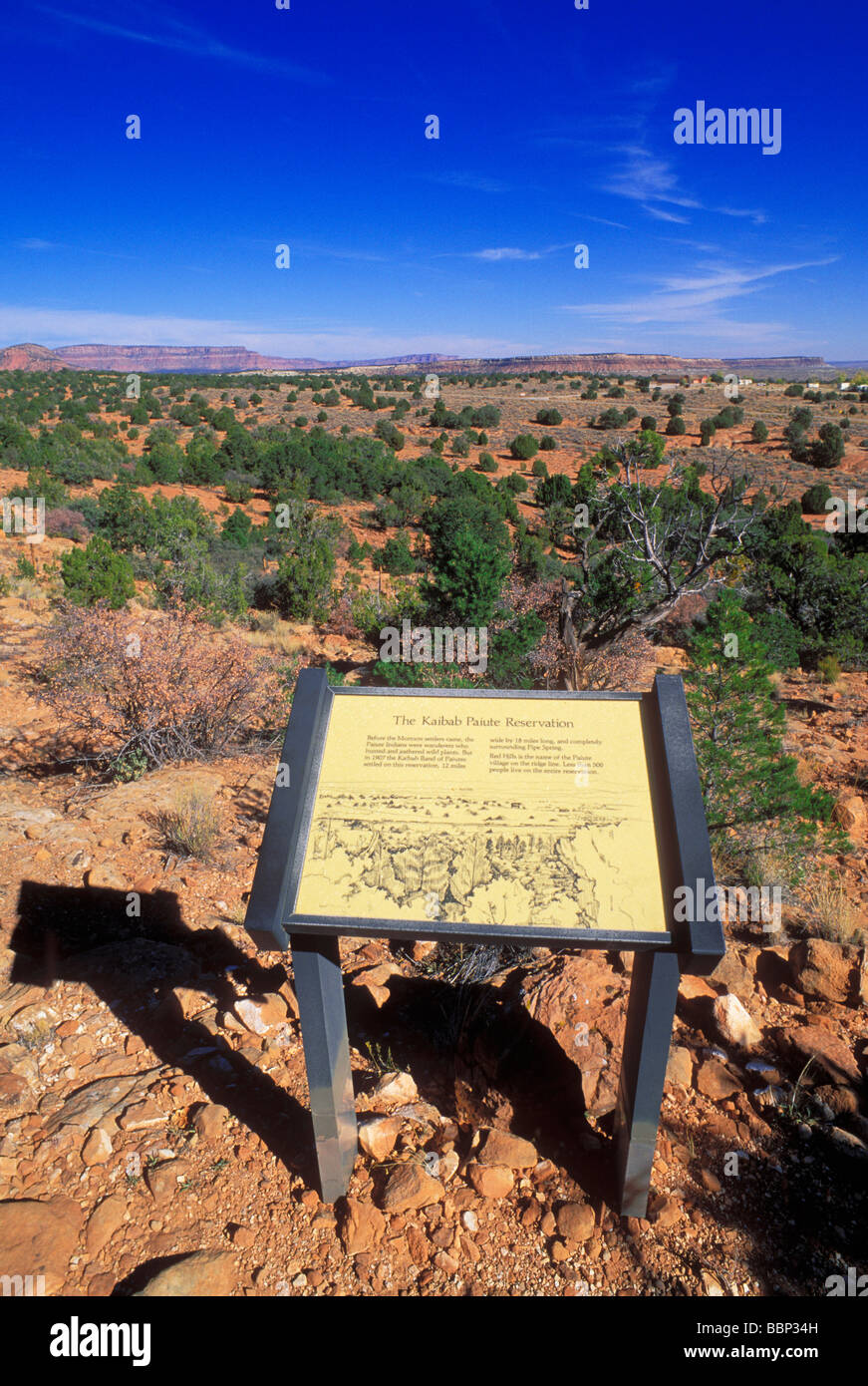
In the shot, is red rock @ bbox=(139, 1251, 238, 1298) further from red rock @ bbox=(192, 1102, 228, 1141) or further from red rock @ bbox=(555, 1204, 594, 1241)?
red rock @ bbox=(555, 1204, 594, 1241)

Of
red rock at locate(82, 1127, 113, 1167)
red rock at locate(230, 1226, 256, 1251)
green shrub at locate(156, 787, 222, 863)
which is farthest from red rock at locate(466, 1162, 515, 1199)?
green shrub at locate(156, 787, 222, 863)

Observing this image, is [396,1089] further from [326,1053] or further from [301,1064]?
[326,1053]

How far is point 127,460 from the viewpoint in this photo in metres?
25.4

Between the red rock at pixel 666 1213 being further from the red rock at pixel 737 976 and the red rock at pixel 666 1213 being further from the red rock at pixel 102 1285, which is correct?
the red rock at pixel 102 1285

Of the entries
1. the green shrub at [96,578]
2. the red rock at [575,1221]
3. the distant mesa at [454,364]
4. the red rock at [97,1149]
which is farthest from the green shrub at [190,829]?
the distant mesa at [454,364]

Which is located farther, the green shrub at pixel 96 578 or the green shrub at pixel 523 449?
the green shrub at pixel 523 449

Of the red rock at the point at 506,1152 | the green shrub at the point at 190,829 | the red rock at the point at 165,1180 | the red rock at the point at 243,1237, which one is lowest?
the red rock at the point at 243,1237

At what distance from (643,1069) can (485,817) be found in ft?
3.25

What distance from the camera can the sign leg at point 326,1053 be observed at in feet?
7.73

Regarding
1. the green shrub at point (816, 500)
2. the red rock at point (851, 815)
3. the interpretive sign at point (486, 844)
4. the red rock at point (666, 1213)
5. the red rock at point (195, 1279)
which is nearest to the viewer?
the interpretive sign at point (486, 844)

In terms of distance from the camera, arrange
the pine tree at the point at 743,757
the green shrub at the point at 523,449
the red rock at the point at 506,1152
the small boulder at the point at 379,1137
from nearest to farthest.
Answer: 1. the red rock at the point at 506,1152
2. the small boulder at the point at 379,1137
3. the pine tree at the point at 743,757
4. the green shrub at the point at 523,449

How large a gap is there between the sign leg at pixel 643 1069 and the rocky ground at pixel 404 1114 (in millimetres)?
221
